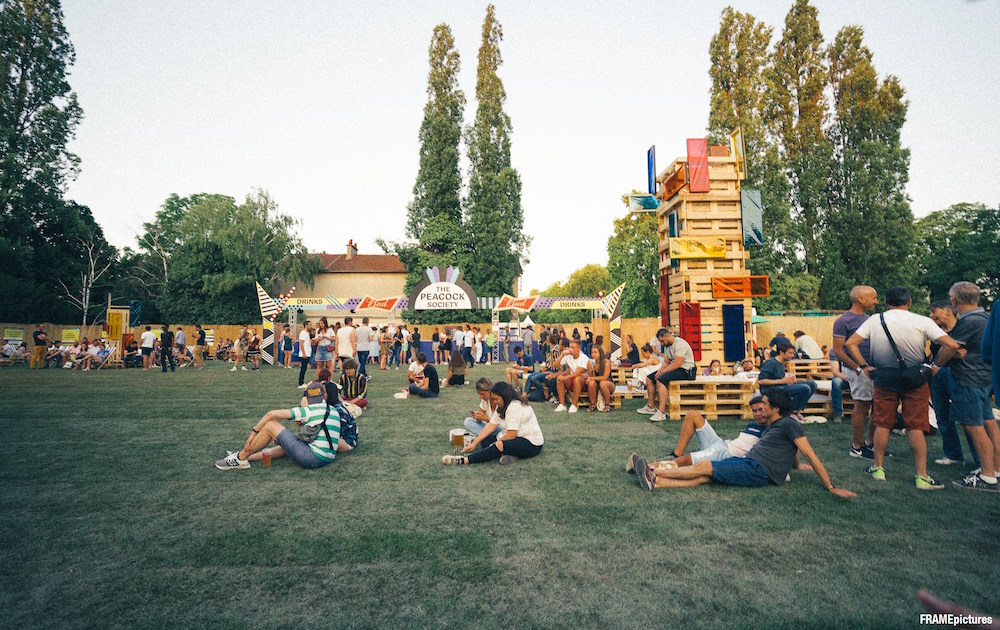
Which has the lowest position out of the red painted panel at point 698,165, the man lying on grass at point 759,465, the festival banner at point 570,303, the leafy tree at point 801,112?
the man lying on grass at point 759,465

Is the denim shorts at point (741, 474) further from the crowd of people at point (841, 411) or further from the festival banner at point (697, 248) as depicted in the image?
the festival banner at point (697, 248)

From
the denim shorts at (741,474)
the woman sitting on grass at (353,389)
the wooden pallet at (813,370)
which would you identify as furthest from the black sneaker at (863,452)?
the woman sitting on grass at (353,389)

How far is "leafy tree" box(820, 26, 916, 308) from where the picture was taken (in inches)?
1173

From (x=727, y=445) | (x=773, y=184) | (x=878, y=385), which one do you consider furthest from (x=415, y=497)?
(x=773, y=184)

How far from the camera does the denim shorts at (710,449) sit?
525cm

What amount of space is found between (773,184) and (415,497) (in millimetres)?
31872

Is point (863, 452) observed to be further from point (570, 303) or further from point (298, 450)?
point (570, 303)

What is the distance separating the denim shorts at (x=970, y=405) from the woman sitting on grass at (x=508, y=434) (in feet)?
14.0

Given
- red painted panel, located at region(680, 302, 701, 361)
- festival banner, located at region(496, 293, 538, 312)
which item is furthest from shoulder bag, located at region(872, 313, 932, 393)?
festival banner, located at region(496, 293, 538, 312)

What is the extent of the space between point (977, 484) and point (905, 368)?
4.05 ft

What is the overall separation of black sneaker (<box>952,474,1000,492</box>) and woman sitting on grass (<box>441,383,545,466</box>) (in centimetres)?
421

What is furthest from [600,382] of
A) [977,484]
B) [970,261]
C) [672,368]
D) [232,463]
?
[970,261]

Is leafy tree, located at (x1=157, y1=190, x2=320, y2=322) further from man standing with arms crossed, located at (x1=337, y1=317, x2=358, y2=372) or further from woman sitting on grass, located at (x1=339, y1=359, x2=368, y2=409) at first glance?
woman sitting on grass, located at (x1=339, y1=359, x2=368, y2=409)

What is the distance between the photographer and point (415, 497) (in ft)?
16.1
